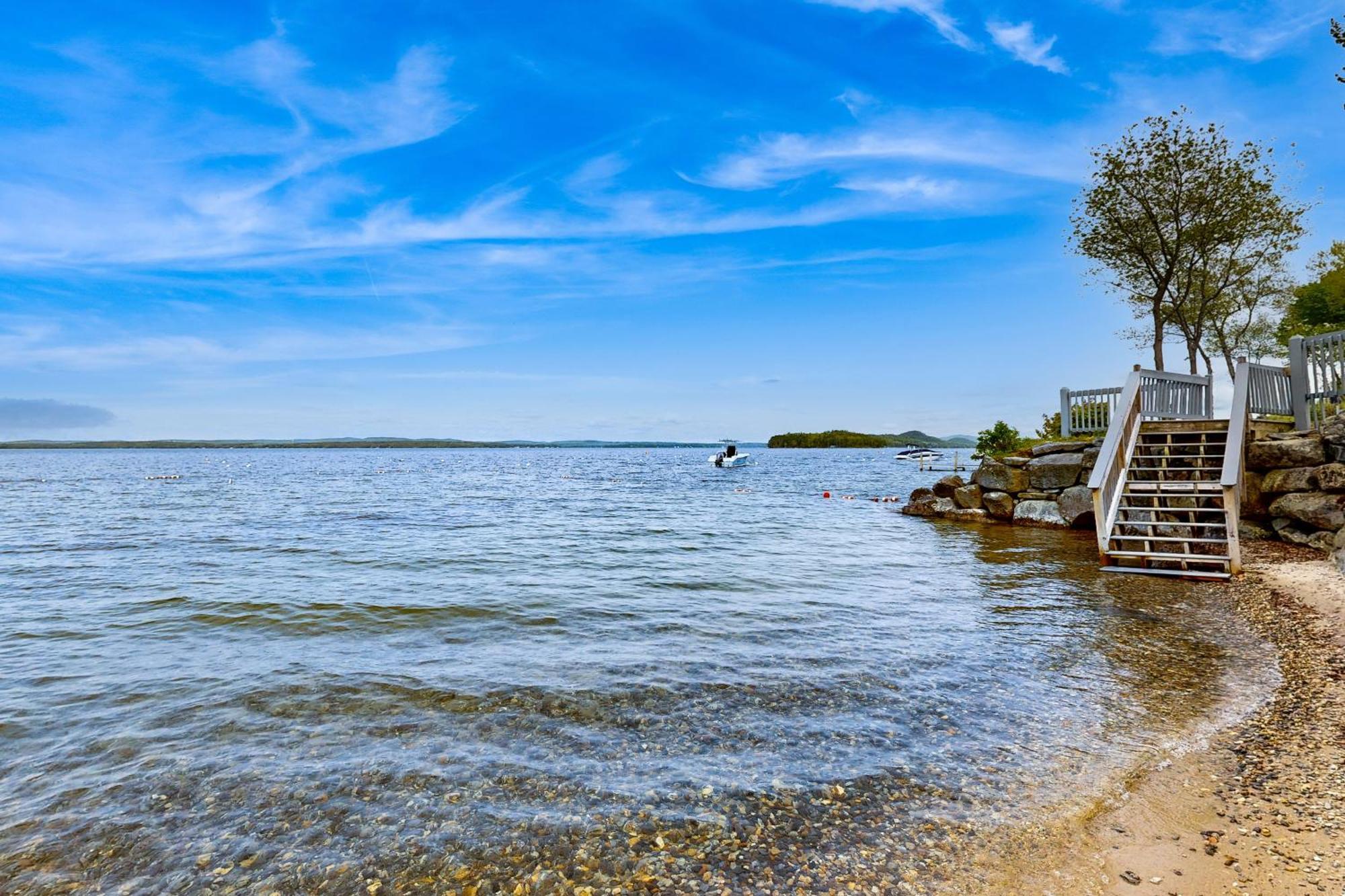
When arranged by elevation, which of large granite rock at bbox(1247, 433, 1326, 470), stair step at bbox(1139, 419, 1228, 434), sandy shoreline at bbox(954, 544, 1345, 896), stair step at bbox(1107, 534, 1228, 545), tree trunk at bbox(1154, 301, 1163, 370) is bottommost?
sandy shoreline at bbox(954, 544, 1345, 896)

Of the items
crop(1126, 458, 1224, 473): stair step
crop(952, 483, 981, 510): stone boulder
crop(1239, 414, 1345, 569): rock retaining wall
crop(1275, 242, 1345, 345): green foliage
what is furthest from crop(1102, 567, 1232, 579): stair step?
crop(1275, 242, 1345, 345): green foliage

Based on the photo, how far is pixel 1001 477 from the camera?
22719 millimetres

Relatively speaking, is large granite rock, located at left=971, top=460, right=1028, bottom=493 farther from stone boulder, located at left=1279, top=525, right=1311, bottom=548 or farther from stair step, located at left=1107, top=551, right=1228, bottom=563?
stair step, located at left=1107, top=551, right=1228, bottom=563

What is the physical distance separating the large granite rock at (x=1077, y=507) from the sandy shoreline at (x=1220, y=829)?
47.1 feet

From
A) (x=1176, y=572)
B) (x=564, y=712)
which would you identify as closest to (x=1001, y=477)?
(x=1176, y=572)

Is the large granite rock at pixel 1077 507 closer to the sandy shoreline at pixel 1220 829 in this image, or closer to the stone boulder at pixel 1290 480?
the stone boulder at pixel 1290 480

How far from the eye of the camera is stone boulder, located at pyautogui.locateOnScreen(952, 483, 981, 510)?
23562 millimetres

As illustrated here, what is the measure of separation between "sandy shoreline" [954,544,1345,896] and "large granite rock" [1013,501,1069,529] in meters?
15.0

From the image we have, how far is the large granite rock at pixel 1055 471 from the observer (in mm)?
20266

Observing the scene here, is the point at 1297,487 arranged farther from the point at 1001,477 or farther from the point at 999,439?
the point at 999,439

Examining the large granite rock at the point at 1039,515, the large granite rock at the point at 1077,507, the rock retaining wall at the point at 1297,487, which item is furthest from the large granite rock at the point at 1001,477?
the rock retaining wall at the point at 1297,487

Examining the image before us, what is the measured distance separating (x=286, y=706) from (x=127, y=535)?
1989cm

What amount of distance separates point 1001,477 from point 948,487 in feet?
8.16

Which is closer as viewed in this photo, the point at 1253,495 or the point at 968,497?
the point at 1253,495
